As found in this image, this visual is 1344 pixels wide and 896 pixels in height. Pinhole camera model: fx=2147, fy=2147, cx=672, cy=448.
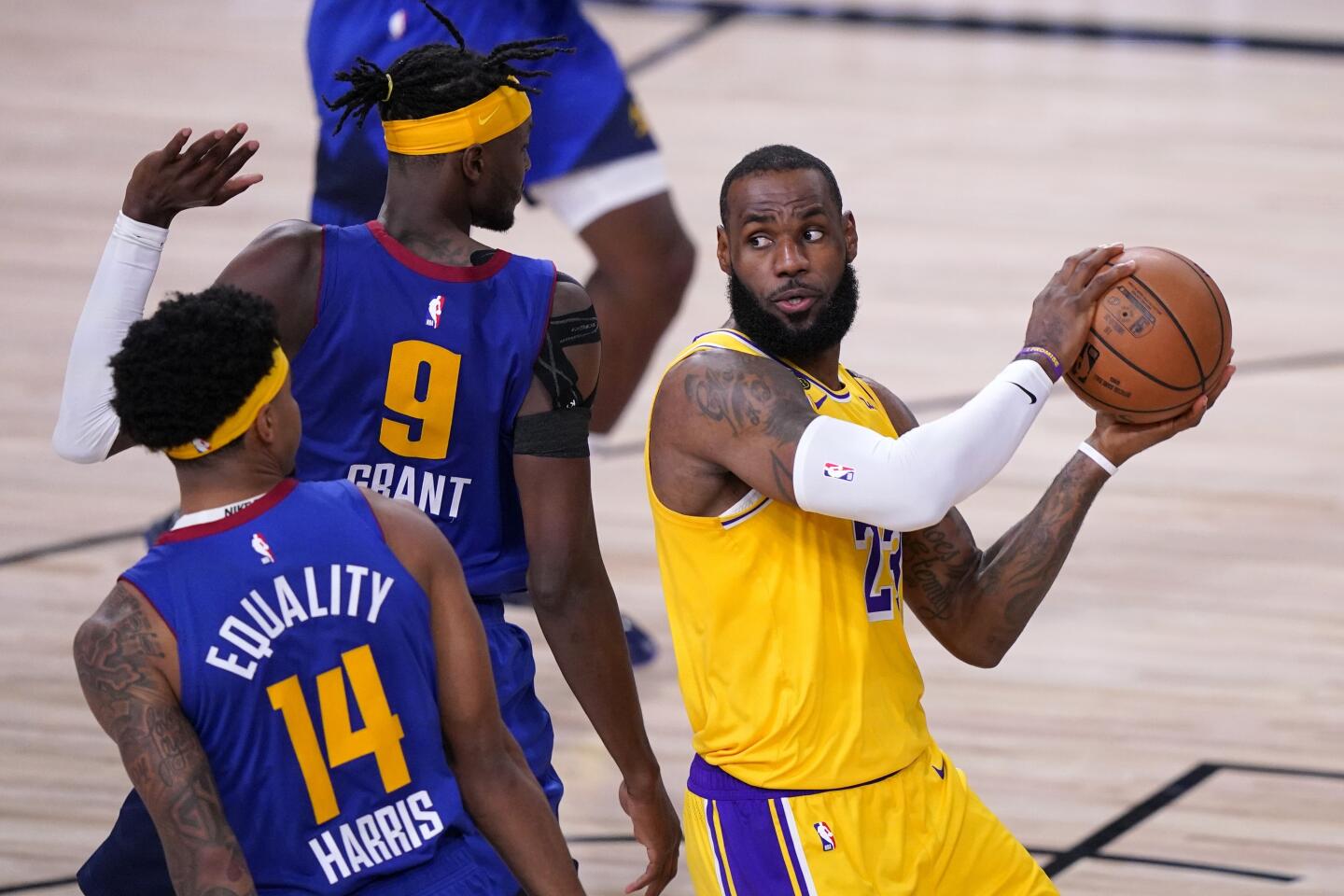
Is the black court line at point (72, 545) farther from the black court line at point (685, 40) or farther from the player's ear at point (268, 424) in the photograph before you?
the black court line at point (685, 40)

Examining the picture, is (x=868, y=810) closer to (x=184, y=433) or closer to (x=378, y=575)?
(x=378, y=575)

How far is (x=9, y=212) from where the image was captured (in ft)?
32.7

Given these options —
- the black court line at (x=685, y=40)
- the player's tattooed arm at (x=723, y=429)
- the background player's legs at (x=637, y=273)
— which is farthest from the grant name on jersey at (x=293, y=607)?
the black court line at (x=685, y=40)

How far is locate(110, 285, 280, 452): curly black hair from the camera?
2793 millimetres

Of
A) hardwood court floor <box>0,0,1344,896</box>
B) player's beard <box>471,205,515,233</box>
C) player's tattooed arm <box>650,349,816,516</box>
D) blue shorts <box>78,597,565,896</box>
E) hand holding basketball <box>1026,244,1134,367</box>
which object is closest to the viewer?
blue shorts <box>78,597,565,896</box>

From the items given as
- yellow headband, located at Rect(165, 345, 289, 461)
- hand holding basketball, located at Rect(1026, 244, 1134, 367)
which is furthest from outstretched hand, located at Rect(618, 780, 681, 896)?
yellow headband, located at Rect(165, 345, 289, 461)

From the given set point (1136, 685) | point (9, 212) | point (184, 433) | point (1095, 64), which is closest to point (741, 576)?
point (184, 433)

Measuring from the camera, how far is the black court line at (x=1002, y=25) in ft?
45.9

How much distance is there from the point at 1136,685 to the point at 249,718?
3437mm

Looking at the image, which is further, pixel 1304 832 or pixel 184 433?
pixel 1304 832

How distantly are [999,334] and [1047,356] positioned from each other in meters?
5.50

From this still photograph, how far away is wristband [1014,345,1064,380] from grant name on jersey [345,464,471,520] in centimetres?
95

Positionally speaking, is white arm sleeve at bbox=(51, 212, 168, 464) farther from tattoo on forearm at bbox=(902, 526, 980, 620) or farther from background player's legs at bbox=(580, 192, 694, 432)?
background player's legs at bbox=(580, 192, 694, 432)

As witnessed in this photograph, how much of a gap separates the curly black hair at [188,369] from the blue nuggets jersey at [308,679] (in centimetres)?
14
